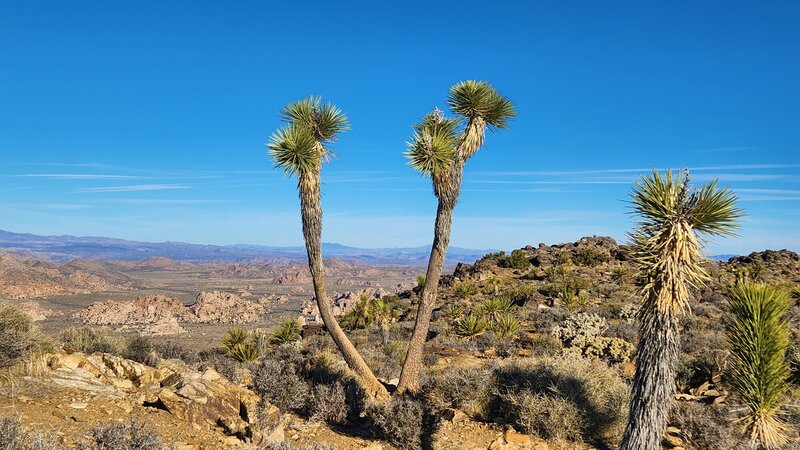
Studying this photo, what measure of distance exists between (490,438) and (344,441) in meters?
2.51

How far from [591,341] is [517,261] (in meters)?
24.8

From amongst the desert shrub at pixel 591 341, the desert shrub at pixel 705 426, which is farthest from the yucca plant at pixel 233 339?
the desert shrub at pixel 705 426

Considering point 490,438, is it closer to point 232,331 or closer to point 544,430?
point 544,430

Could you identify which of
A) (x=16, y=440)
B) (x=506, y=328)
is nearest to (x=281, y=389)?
(x=16, y=440)

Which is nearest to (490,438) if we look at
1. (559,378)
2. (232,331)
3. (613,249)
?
(559,378)

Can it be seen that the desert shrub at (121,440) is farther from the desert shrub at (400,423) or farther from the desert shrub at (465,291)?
the desert shrub at (465,291)

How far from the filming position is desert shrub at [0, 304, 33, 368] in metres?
7.88

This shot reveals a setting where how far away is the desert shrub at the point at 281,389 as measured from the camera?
9711mm

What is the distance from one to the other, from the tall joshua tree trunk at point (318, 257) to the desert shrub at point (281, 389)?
112cm

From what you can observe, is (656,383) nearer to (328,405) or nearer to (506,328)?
(328,405)

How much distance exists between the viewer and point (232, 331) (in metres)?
16.1

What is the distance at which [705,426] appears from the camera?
815 centimetres

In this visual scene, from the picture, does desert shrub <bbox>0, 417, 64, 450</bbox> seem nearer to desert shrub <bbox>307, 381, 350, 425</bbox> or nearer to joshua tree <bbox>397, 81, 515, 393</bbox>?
desert shrub <bbox>307, 381, 350, 425</bbox>

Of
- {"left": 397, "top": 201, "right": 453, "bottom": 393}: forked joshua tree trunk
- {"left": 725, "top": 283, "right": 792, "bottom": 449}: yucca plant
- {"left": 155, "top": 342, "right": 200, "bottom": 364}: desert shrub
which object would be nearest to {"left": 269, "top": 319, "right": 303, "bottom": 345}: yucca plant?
{"left": 155, "top": 342, "right": 200, "bottom": 364}: desert shrub
